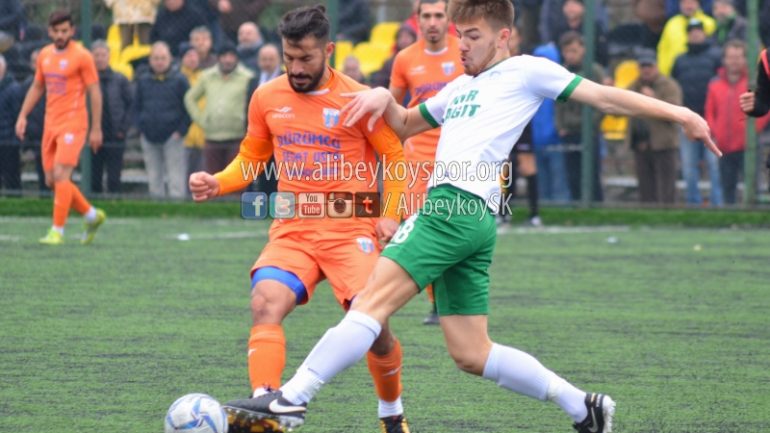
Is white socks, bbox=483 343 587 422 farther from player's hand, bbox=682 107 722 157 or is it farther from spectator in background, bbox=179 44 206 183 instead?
spectator in background, bbox=179 44 206 183

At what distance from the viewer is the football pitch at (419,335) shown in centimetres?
622

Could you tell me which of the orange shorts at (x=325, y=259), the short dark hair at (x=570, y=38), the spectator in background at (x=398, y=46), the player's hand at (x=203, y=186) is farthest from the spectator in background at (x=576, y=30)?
the player's hand at (x=203, y=186)

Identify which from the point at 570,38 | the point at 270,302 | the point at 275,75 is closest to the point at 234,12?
the point at 275,75

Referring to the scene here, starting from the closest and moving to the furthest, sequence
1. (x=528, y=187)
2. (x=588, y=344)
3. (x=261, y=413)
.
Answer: (x=261, y=413), (x=588, y=344), (x=528, y=187)

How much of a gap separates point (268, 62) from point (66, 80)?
9.63 feet

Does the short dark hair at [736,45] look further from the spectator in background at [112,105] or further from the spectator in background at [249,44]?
the spectator in background at [112,105]

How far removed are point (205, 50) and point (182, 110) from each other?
2.51 ft

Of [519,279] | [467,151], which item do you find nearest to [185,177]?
[519,279]

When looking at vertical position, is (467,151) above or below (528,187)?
above

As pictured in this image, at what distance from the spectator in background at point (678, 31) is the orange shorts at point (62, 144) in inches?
257

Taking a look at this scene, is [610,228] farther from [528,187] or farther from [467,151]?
[467,151]

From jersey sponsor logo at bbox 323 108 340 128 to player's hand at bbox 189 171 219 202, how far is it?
1.82 ft

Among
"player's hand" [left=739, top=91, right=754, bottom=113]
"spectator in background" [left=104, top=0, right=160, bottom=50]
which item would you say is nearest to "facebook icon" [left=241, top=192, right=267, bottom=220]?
"spectator in background" [left=104, top=0, right=160, bottom=50]

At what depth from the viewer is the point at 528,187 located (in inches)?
645
